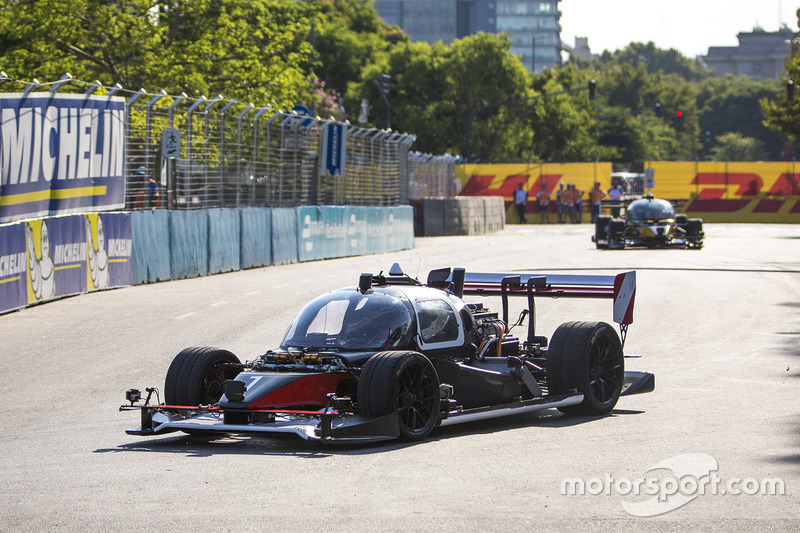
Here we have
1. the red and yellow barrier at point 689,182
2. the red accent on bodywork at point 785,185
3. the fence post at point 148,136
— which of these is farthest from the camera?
the red accent on bodywork at point 785,185

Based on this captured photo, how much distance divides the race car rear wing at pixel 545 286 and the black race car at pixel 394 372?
2cm

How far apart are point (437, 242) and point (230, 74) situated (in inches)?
331

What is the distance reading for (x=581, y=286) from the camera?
10.6 m

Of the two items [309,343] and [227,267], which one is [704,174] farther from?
[309,343]

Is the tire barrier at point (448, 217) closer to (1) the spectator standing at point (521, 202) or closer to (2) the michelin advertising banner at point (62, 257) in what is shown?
(1) the spectator standing at point (521, 202)

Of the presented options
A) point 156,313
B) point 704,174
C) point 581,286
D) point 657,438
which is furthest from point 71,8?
point 704,174

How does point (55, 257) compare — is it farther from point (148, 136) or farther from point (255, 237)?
point (255, 237)

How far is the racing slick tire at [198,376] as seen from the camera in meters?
8.56

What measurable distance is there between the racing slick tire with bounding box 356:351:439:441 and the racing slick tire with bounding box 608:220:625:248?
24.1 metres

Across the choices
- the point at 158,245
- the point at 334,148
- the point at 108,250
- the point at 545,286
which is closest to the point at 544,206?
the point at 334,148

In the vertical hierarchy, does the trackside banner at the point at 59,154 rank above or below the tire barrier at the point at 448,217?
above
